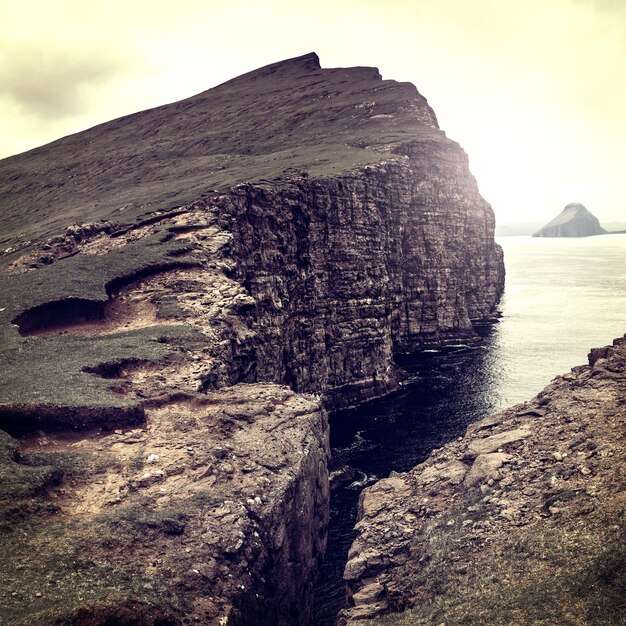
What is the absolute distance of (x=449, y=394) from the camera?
230 ft

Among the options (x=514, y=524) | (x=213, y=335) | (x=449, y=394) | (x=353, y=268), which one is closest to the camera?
(x=514, y=524)

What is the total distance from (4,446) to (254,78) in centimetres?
15216

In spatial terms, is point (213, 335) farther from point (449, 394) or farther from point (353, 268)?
point (449, 394)

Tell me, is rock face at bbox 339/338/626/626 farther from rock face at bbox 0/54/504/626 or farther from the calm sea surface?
rock face at bbox 0/54/504/626

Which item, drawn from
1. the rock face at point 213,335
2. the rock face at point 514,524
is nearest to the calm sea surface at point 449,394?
the rock face at point 213,335

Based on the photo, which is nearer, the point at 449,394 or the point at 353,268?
the point at 449,394

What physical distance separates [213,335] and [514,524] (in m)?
25.6

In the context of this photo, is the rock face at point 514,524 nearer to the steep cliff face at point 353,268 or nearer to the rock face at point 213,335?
the rock face at point 213,335

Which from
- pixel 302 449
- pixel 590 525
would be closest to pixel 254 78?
pixel 302 449

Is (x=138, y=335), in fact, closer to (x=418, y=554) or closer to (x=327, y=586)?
(x=327, y=586)

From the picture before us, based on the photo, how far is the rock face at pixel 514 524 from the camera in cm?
2162

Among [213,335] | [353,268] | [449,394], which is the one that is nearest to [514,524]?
[213,335]

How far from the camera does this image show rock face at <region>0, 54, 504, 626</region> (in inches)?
964

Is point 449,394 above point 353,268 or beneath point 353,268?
beneath
